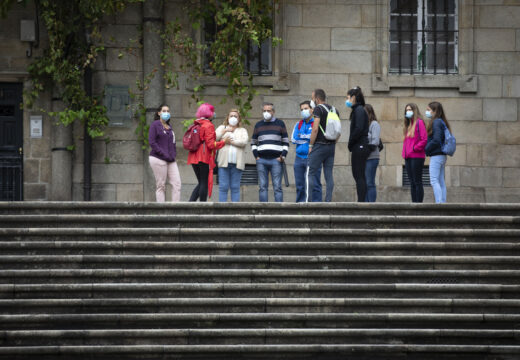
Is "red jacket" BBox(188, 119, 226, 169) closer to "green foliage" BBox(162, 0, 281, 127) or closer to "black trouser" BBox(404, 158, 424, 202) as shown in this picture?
"green foliage" BBox(162, 0, 281, 127)

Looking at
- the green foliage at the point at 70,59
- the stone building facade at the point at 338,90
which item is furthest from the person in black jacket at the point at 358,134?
the green foliage at the point at 70,59

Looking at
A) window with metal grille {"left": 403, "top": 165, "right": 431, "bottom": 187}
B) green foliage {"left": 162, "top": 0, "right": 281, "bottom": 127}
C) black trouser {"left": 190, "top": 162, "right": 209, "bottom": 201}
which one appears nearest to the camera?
black trouser {"left": 190, "top": 162, "right": 209, "bottom": 201}

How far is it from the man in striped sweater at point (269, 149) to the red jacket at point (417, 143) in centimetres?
173

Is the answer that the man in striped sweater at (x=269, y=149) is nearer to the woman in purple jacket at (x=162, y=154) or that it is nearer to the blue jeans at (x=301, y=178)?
the blue jeans at (x=301, y=178)

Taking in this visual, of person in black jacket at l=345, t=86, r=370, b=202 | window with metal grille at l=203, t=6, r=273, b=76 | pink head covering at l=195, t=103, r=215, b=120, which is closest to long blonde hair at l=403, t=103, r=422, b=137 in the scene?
person in black jacket at l=345, t=86, r=370, b=202

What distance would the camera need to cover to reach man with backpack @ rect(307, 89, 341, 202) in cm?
1202

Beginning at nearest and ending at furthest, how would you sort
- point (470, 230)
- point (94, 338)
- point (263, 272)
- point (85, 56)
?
point (94, 338)
point (263, 272)
point (470, 230)
point (85, 56)

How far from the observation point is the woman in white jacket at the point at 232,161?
41.1 ft

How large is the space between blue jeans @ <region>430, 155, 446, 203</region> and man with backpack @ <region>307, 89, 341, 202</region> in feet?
4.64

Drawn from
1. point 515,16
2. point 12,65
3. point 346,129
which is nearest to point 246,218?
point 346,129

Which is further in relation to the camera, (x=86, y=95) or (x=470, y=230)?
(x=86, y=95)

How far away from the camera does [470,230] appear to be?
1052 cm

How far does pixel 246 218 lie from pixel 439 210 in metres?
2.37

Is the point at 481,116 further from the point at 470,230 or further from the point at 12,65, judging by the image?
the point at 12,65
